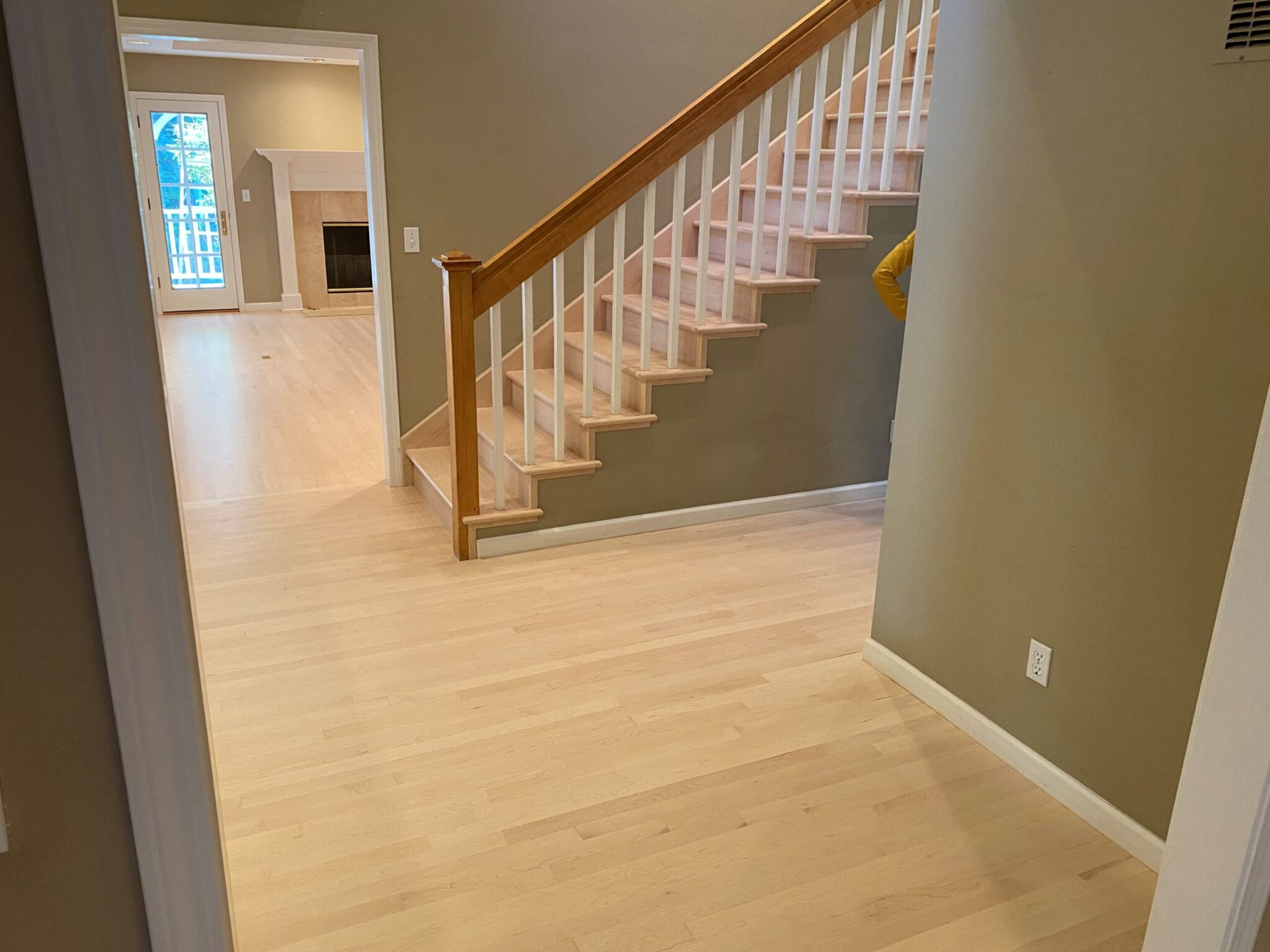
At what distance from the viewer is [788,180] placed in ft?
12.6

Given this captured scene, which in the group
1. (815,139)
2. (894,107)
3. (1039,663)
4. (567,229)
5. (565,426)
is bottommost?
(1039,663)

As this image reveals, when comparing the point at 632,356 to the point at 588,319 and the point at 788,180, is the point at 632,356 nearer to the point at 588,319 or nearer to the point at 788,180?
the point at 588,319

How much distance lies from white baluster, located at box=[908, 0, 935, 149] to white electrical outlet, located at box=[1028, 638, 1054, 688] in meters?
2.40

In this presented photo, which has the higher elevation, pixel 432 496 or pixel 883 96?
pixel 883 96

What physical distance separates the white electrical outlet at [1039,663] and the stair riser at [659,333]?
1936 millimetres

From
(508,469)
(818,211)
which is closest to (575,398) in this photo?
(508,469)

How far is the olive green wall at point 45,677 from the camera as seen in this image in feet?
2.84

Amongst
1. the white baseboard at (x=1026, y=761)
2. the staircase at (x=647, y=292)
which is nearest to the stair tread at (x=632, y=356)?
the staircase at (x=647, y=292)

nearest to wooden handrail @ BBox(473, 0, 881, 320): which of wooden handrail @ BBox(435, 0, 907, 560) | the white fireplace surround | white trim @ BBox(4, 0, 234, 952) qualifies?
wooden handrail @ BBox(435, 0, 907, 560)

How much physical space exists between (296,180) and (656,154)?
7235mm

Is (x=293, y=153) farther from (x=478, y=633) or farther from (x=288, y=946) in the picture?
(x=288, y=946)

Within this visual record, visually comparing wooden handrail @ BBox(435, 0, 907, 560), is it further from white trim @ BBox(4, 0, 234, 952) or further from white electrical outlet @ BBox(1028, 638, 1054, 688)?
white trim @ BBox(4, 0, 234, 952)

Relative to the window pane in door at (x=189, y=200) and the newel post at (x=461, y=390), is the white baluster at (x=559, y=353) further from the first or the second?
the window pane in door at (x=189, y=200)

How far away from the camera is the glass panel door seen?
30.4 ft
